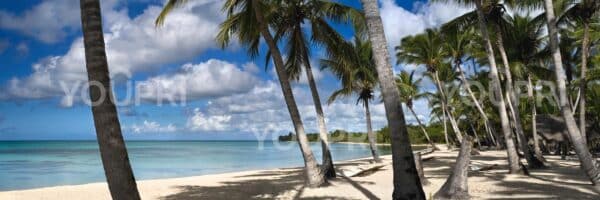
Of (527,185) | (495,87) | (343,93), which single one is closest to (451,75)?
(343,93)

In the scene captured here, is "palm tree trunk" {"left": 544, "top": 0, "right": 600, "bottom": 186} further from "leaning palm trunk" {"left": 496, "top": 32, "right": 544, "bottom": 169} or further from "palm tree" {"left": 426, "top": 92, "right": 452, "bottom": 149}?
"palm tree" {"left": 426, "top": 92, "right": 452, "bottom": 149}

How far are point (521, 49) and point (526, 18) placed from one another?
1.44 m

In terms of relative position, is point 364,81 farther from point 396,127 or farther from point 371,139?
point 396,127

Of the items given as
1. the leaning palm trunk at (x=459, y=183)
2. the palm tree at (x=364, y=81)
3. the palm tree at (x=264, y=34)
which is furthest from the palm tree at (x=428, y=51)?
the leaning palm trunk at (x=459, y=183)

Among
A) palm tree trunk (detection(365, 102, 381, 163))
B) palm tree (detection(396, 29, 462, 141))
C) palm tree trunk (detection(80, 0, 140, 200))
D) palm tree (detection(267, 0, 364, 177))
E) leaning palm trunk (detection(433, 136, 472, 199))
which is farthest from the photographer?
palm tree (detection(396, 29, 462, 141))

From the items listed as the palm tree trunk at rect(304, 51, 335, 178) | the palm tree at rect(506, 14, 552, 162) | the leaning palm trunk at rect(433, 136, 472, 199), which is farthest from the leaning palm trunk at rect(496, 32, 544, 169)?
the leaning palm trunk at rect(433, 136, 472, 199)

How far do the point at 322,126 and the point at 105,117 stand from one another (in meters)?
9.94

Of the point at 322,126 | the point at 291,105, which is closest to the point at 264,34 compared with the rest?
the point at 291,105

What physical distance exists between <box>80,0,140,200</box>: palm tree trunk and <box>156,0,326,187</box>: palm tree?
678 centimetres

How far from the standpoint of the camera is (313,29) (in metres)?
14.0

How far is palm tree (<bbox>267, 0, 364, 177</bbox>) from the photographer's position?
13.3 meters

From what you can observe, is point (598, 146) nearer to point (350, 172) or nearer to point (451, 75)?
point (451, 75)

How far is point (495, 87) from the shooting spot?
13.0 meters

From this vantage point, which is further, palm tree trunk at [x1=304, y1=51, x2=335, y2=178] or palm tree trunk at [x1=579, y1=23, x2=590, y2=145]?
palm tree trunk at [x1=304, y1=51, x2=335, y2=178]
